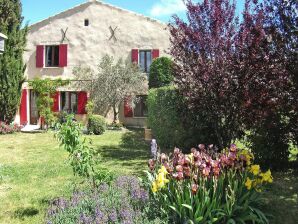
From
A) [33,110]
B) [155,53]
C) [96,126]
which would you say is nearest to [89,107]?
[96,126]

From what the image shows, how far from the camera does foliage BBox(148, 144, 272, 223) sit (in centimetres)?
448

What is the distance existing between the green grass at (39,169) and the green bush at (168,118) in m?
0.73

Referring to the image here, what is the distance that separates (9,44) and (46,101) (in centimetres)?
328

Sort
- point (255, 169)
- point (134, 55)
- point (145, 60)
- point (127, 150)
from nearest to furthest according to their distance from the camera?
point (255, 169) < point (127, 150) < point (134, 55) < point (145, 60)

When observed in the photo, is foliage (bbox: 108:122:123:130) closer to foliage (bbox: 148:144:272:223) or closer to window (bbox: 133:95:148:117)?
window (bbox: 133:95:148:117)

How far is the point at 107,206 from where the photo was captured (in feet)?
15.3

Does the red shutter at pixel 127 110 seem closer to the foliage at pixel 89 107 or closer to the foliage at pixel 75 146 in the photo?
the foliage at pixel 89 107

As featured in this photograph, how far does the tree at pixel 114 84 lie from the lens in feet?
69.1

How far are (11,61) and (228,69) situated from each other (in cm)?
1361

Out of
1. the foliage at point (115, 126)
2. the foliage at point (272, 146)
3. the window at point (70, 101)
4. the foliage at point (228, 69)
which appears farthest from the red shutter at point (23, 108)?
the foliage at point (272, 146)

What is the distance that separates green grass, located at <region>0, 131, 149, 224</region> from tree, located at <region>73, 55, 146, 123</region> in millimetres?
5568

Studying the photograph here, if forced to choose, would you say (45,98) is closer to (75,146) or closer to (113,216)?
(75,146)

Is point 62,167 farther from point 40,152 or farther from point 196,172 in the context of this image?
point 196,172

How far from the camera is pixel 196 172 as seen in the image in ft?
15.1
